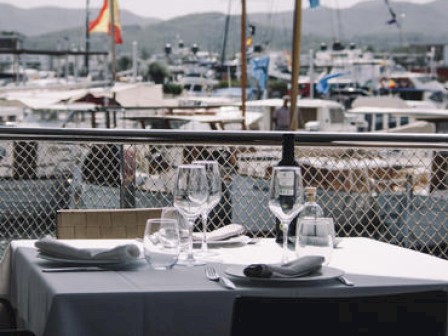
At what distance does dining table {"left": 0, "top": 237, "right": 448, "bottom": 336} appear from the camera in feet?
8.35

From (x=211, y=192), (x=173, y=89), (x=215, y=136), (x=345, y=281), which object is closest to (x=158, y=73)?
(x=173, y=89)

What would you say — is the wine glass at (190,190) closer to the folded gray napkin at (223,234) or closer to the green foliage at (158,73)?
the folded gray napkin at (223,234)

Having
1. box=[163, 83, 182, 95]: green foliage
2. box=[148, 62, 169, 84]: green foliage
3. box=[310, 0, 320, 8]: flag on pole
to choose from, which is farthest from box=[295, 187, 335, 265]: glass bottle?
box=[148, 62, 169, 84]: green foliage

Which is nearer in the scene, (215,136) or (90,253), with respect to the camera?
(90,253)

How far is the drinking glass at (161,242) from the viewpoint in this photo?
280 cm

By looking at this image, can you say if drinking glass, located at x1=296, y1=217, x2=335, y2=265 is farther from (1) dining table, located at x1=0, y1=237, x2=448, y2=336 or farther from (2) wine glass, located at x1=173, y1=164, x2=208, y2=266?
(2) wine glass, located at x1=173, y1=164, x2=208, y2=266

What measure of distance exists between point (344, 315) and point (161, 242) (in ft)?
2.41

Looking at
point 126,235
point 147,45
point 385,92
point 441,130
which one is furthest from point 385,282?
point 147,45

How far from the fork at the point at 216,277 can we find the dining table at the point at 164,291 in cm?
1

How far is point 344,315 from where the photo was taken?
2.25 metres

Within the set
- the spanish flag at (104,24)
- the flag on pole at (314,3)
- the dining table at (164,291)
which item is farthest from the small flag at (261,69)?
the dining table at (164,291)

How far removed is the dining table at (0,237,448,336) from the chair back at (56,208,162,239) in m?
0.89

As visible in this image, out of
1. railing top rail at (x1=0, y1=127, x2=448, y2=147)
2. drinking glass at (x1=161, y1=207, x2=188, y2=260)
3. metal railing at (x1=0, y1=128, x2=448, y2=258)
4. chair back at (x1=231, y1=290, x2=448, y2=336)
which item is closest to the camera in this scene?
chair back at (x1=231, y1=290, x2=448, y2=336)

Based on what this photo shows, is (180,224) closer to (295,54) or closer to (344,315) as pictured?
(344,315)
